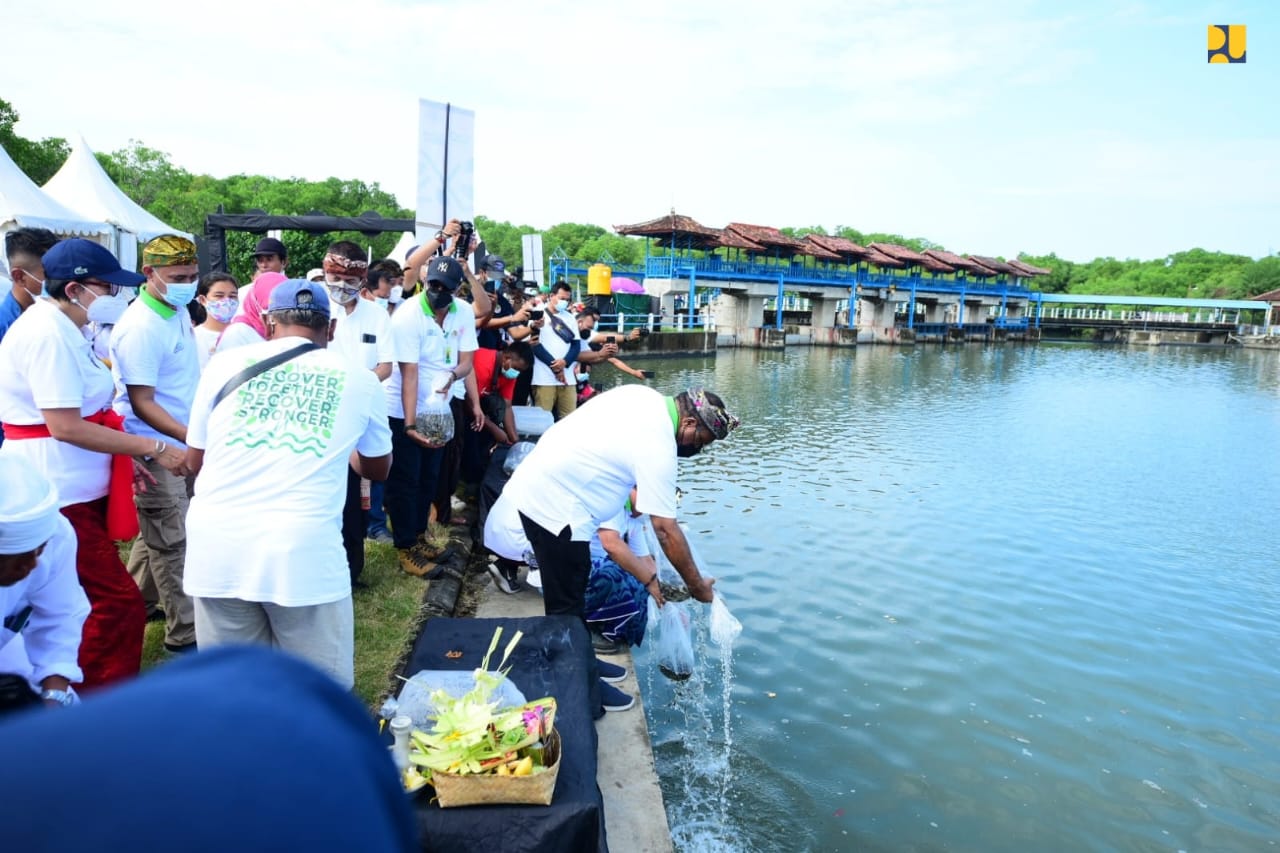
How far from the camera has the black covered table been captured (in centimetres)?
256

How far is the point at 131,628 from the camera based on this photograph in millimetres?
3133

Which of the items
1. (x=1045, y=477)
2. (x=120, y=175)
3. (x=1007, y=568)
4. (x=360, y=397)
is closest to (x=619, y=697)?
(x=360, y=397)

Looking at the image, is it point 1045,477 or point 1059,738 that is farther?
point 1045,477

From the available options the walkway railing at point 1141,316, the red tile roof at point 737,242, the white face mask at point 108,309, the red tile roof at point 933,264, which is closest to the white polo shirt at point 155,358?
the white face mask at point 108,309

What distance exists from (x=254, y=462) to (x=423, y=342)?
9.53ft

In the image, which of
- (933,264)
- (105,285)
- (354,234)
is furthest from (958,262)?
(105,285)

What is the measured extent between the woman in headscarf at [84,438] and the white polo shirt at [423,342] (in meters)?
1.96

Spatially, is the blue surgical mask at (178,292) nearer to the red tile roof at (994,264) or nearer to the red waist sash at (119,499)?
the red waist sash at (119,499)

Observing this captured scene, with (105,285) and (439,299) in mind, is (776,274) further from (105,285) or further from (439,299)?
(105,285)

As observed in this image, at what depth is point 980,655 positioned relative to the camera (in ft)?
20.6

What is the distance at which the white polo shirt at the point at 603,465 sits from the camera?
3.68m

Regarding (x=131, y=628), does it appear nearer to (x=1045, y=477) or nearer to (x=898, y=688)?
(x=898, y=688)

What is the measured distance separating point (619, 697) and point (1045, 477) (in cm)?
1062

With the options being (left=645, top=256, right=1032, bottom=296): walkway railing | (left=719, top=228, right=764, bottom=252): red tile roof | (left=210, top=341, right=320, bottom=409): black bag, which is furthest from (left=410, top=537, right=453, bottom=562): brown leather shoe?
(left=719, top=228, right=764, bottom=252): red tile roof
